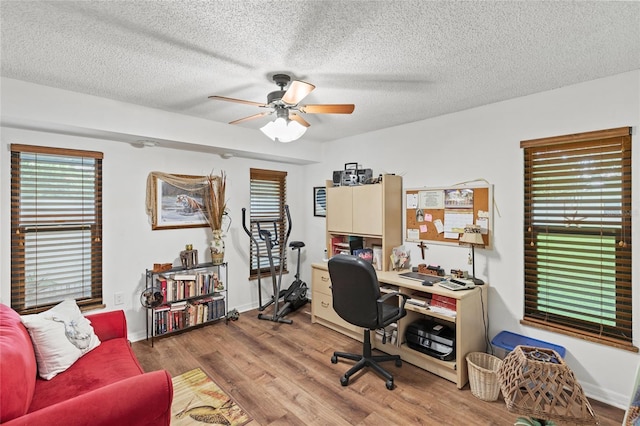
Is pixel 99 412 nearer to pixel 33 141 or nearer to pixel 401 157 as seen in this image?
pixel 33 141

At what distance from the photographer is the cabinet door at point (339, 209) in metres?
3.61

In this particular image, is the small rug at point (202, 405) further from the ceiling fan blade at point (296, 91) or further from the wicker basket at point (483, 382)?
the ceiling fan blade at point (296, 91)

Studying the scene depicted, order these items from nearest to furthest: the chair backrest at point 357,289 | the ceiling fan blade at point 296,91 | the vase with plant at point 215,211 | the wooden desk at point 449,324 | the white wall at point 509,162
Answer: the ceiling fan blade at point 296,91
the white wall at point 509,162
the chair backrest at point 357,289
the wooden desk at point 449,324
the vase with plant at point 215,211

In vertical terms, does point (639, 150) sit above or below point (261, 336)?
above

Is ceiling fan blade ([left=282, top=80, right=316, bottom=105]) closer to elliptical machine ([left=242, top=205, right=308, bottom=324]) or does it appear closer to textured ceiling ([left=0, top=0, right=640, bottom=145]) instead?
textured ceiling ([left=0, top=0, right=640, bottom=145])

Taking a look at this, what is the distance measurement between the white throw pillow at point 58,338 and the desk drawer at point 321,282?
7.10 ft

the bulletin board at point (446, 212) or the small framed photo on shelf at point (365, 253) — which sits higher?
the bulletin board at point (446, 212)

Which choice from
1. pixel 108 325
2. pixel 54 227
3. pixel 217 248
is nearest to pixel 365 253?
pixel 217 248

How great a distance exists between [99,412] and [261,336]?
2074 mm

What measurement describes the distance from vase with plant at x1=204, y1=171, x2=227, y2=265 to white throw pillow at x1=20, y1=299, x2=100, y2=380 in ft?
4.98

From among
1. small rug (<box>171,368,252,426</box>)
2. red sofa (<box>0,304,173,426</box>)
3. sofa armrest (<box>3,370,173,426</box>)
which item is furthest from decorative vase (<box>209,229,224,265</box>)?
sofa armrest (<box>3,370,173,426</box>)

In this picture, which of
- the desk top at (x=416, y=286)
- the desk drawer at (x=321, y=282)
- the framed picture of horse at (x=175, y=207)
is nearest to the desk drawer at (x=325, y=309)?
the desk drawer at (x=321, y=282)

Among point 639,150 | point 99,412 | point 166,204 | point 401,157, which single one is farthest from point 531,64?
point 166,204

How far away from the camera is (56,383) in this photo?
172 centimetres
